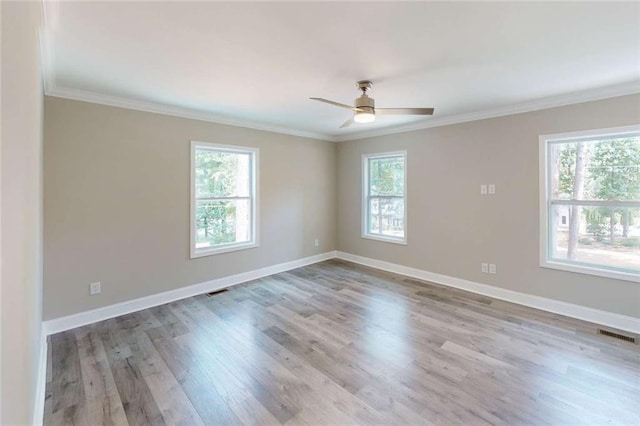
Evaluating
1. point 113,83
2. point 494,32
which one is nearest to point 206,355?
point 113,83

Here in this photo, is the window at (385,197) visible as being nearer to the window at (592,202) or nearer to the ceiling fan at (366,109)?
the window at (592,202)

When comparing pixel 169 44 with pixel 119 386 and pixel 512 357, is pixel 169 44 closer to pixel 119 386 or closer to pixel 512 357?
pixel 119 386

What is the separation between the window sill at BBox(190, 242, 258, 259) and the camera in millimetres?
4054

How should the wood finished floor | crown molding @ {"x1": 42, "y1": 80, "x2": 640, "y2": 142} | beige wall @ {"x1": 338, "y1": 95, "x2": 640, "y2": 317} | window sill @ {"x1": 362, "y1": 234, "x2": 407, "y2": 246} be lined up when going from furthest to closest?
1. window sill @ {"x1": 362, "y1": 234, "x2": 407, "y2": 246}
2. beige wall @ {"x1": 338, "y1": 95, "x2": 640, "y2": 317}
3. crown molding @ {"x1": 42, "y1": 80, "x2": 640, "y2": 142}
4. the wood finished floor

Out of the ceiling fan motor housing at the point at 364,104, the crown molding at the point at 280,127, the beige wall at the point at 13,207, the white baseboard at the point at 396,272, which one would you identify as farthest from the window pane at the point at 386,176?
the beige wall at the point at 13,207

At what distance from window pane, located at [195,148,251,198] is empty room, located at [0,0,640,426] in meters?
0.03

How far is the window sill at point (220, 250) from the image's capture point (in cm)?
405

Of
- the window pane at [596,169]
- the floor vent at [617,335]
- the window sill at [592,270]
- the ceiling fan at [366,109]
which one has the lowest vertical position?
the floor vent at [617,335]

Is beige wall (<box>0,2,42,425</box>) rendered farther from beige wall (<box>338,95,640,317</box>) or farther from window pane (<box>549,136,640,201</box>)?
window pane (<box>549,136,640,201</box>)

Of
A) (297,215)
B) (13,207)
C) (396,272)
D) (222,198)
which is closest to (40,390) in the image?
(13,207)

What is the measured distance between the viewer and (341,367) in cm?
241

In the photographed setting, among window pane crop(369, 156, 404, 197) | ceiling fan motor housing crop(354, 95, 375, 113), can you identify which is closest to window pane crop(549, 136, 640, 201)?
window pane crop(369, 156, 404, 197)

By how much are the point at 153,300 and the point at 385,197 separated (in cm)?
387

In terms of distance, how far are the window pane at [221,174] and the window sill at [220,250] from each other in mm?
761
